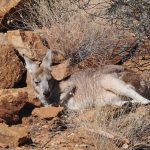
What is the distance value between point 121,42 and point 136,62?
85 cm

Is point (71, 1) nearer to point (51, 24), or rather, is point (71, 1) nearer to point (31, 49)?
point (51, 24)

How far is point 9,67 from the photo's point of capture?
35.5 ft

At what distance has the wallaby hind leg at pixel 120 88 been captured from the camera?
32.4 feet

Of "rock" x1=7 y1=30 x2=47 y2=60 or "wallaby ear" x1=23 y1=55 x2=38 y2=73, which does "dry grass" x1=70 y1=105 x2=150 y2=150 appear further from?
"rock" x1=7 y1=30 x2=47 y2=60

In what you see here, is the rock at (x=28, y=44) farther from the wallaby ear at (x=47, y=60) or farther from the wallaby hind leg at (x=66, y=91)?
the wallaby hind leg at (x=66, y=91)

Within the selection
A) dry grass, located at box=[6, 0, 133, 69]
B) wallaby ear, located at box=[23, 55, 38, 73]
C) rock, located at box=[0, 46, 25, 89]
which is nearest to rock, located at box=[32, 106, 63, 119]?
rock, located at box=[0, 46, 25, 89]

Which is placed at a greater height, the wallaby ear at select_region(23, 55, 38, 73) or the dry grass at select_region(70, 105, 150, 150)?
the wallaby ear at select_region(23, 55, 38, 73)

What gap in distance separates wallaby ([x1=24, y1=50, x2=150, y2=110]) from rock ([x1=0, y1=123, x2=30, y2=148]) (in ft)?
7.88

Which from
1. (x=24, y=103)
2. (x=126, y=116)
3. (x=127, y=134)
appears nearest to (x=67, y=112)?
(x=24, y=103)

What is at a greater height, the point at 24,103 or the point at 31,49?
the point at 31,49

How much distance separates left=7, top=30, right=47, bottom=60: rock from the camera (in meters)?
11.5

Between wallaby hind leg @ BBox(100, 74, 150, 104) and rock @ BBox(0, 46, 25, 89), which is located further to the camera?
rock @ BBox(0, 46, 25, 89)

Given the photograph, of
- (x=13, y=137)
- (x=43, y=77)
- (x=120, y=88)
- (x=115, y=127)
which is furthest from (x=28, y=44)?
(x=115, y=127)

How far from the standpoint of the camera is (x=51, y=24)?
12508 mm
